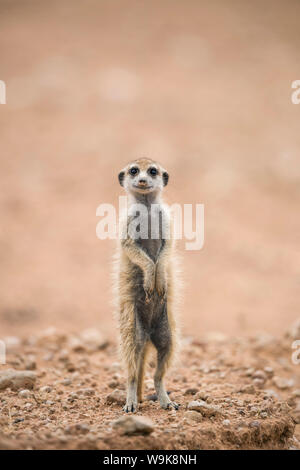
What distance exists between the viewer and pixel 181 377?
16.3 feet

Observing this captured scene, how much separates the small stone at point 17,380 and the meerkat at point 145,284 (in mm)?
938

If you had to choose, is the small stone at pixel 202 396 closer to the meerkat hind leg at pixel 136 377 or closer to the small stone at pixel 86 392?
the meerkat hind leg at pixel 136 377

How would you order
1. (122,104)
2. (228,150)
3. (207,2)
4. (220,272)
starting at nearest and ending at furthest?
(220,272) < (228,150) < (122,104) < (207,2)

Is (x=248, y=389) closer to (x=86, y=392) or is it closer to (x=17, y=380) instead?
(x=86, y=392)

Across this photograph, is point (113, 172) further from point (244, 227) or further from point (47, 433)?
point (47, 433)

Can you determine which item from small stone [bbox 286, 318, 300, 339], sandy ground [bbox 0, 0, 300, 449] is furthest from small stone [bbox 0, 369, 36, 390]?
small stone [bbox 286, 318, 300, 339]

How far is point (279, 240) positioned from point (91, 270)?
452cm

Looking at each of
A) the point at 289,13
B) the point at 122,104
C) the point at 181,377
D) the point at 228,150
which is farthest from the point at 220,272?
the point at 289,13

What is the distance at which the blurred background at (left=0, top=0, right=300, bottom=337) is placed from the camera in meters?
9.25

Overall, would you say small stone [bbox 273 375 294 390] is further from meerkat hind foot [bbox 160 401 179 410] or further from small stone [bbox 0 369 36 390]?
small stone [bbox 0 369 36 390]

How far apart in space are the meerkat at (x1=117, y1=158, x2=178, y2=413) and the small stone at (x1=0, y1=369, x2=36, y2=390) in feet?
3.08

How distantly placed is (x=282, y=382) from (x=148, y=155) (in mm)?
10570

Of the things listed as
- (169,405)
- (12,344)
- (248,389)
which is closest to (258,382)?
(248,389)

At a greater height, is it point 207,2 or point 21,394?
point 207,2
